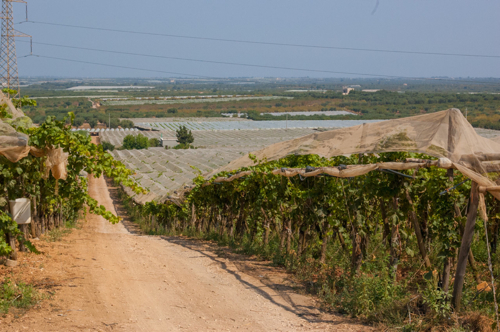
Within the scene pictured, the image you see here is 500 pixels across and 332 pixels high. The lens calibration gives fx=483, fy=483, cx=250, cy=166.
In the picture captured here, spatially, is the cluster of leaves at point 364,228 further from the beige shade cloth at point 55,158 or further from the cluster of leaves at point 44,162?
the beige shade cloth at point 55,158

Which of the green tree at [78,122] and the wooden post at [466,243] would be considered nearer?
the wooden post at [466,243]

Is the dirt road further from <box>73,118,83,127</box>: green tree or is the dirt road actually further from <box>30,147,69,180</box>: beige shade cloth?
<box>73,118,83,127</box>: green tree

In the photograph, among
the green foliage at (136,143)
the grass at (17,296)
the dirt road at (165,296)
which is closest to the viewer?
the dirt road at (165,296)

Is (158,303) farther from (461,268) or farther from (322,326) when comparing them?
(461,268)

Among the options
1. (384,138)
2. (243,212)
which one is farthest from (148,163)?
(384,138)

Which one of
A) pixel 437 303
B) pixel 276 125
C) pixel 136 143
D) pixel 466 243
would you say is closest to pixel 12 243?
pixel 437 303

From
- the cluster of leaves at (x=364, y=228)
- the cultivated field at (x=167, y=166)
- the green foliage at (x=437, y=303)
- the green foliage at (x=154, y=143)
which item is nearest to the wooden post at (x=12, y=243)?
the cluster of leaves at (x=364, y=228)

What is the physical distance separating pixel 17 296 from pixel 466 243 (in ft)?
15.2

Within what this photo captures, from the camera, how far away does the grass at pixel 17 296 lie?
502 cm

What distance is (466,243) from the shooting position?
4.50m

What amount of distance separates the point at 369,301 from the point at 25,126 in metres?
5.07

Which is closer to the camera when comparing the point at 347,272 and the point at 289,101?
the point at 347,272

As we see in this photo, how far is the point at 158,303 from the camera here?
5551 mm

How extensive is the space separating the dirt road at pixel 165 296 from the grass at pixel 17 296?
5.7 inches
